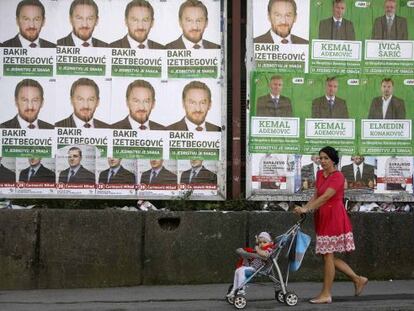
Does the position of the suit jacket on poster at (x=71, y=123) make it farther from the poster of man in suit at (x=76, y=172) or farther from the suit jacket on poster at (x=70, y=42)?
the suit jacket on poster at (x=70, y=42)

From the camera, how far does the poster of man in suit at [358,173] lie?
876 centimetres

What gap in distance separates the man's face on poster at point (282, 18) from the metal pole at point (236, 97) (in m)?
0.45

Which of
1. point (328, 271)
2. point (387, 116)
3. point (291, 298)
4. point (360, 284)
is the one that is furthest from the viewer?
point (387, 116)

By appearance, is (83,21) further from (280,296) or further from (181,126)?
(280,296)

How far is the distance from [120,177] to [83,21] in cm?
208

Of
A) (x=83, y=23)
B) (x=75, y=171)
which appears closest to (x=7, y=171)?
(x=75, y=171)

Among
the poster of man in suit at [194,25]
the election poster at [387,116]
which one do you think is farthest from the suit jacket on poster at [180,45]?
the election poster at [387,116]

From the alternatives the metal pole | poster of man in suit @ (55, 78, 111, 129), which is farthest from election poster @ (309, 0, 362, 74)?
poster of man in suit @ (55, 78, 111, 129)

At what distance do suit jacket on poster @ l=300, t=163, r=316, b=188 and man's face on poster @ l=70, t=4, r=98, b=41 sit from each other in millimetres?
3285

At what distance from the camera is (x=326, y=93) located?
8758mm

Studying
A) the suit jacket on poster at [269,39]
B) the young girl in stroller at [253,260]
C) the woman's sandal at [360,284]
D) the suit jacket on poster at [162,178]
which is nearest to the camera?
the young girl in stroller at [253,260]

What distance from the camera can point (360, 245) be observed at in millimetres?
8523

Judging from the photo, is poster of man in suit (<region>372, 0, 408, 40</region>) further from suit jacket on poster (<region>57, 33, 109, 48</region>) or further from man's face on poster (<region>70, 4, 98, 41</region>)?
man's face on poster (<region>70, 4, 98, 41</region>)

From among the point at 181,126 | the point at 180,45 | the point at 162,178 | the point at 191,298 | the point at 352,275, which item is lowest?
the point at 191,298
